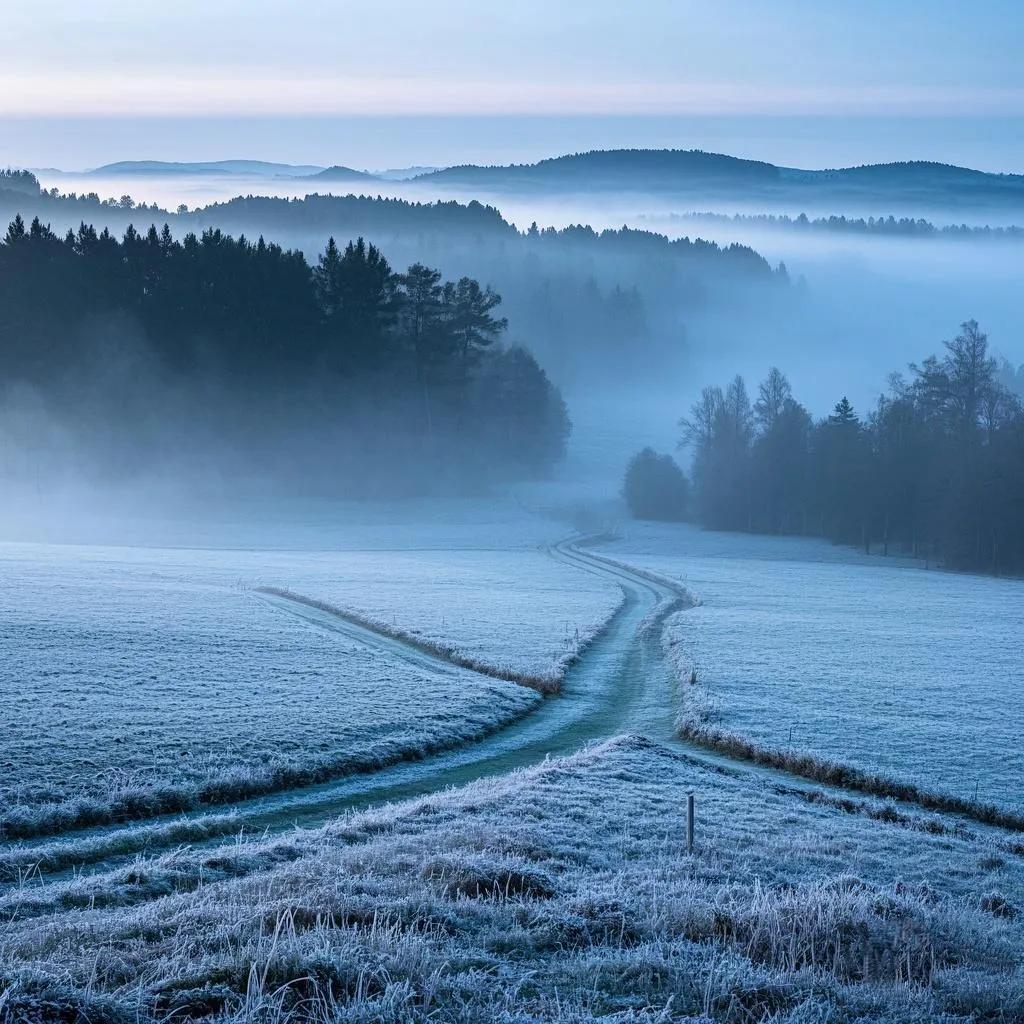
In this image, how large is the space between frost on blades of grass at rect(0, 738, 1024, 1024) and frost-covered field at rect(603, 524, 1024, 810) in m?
7.12

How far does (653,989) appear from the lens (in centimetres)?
805

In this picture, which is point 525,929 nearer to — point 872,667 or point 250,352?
point 872,667

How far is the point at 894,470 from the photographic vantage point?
8669cm

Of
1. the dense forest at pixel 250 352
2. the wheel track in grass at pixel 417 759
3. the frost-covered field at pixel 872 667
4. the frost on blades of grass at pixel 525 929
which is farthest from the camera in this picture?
the dense forest at pixel 250 352

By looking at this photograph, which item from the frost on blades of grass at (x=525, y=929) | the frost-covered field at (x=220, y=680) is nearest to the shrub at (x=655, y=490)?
the frost-covered field at (x=220, y=680)

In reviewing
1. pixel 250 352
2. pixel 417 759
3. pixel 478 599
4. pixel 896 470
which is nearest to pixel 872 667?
pixel 478 599

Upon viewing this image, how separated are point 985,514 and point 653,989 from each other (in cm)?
7511

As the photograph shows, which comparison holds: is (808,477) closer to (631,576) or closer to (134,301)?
(631,576)

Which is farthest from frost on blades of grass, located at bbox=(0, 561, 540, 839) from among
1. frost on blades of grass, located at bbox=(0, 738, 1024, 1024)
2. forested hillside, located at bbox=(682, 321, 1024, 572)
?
forested hillside, located at bbox=(682, 321, 1024, 572)

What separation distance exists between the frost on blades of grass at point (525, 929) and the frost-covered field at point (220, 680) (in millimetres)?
4349

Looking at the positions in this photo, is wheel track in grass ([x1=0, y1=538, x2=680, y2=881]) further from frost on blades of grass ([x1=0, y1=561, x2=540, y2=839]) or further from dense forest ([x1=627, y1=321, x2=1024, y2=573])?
dense forest ([x1=627, y1=321, x2=1024, y2=573])

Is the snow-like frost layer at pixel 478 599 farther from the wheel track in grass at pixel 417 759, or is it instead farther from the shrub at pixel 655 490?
the shrub at pixel 655 490

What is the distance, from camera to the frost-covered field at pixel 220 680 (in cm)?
1898

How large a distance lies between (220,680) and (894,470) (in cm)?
7161
